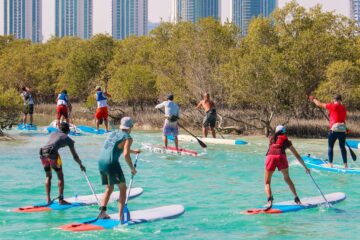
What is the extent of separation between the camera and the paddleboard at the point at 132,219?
10.1 meters

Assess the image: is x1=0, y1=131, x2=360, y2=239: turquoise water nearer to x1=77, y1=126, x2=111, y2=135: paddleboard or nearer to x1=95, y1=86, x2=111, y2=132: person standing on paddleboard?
x1=95, y1=86, x2=111, y2=132: person standing on paddleboard

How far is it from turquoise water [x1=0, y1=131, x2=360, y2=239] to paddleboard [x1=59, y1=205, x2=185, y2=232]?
10 cm

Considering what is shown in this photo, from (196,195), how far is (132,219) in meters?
3.52

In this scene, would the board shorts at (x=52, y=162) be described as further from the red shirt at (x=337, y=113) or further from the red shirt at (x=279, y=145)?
the red shirt at (x=337, y=113)

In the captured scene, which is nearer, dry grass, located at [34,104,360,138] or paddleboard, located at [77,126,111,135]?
paddleboard, located at [77,126,111,135]

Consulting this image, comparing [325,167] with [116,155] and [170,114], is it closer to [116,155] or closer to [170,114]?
[170,114]

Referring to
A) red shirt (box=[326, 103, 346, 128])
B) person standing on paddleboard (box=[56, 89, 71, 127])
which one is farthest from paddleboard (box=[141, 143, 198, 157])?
red shirt (box=[326, 103, 346, 128])

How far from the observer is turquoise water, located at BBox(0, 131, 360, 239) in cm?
1034

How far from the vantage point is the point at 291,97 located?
31.4m

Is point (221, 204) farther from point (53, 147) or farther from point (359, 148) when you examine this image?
point (359, 148)

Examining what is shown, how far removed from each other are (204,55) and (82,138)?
39.1 ft

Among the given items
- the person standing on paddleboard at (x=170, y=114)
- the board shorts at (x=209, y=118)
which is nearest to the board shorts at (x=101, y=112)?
the board shorts at (x=209, y=118)

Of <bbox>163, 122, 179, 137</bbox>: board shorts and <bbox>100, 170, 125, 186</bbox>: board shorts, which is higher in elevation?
<bbox>163, 122, 179, 137</bbox>: board shorts

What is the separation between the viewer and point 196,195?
13.9 m
